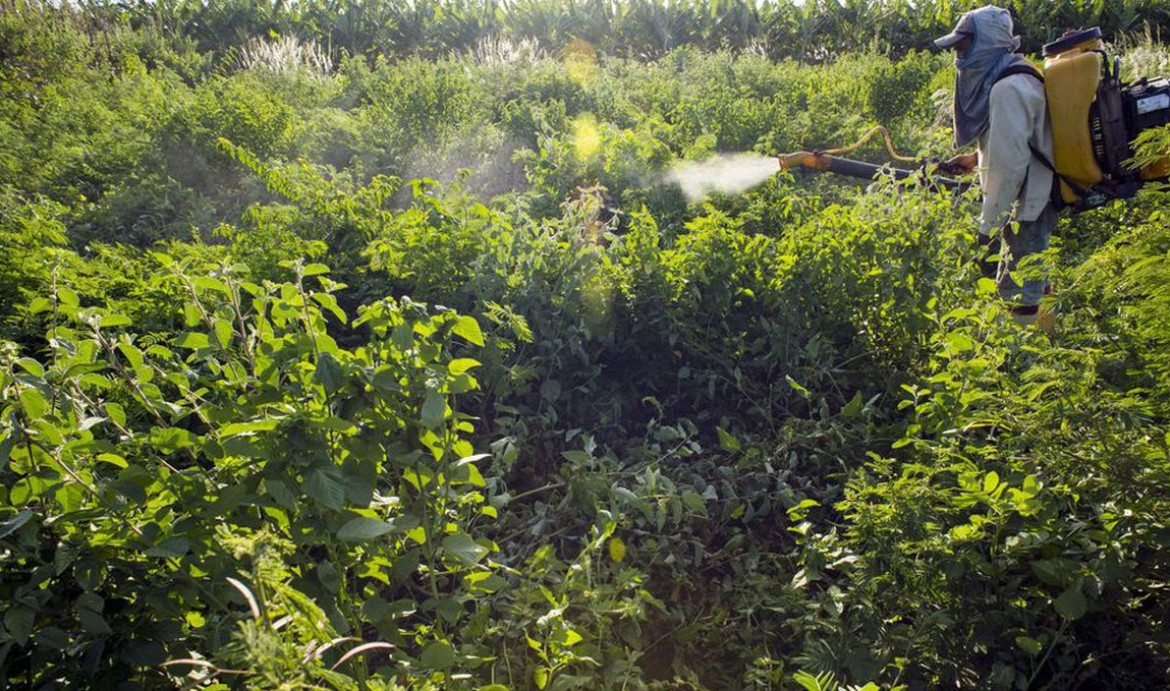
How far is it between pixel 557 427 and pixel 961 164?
11.3ft

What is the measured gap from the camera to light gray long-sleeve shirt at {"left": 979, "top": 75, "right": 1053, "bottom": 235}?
14.7ft

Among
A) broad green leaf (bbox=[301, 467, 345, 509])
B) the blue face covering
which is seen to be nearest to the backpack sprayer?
the blue face covering

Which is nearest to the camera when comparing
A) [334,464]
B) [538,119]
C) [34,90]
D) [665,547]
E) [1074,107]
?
[334,464]

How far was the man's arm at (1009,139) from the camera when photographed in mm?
4473

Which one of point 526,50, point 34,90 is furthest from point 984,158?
point 34,90

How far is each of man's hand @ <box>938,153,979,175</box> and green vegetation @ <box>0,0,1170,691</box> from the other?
68 centimetres

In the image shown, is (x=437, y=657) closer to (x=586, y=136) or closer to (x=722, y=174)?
(x=722, y=174)

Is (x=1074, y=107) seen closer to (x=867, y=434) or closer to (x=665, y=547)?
(x=867, y=434)

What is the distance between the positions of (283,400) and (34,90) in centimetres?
843

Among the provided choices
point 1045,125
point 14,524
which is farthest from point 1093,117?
point 14,524

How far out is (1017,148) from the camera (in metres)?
4.48

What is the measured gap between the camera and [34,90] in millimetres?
8242

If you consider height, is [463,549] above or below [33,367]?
below

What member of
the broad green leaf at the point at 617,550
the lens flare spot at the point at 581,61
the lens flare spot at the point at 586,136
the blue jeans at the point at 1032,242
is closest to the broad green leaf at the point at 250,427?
the broad green leaf at the point at 617,550
